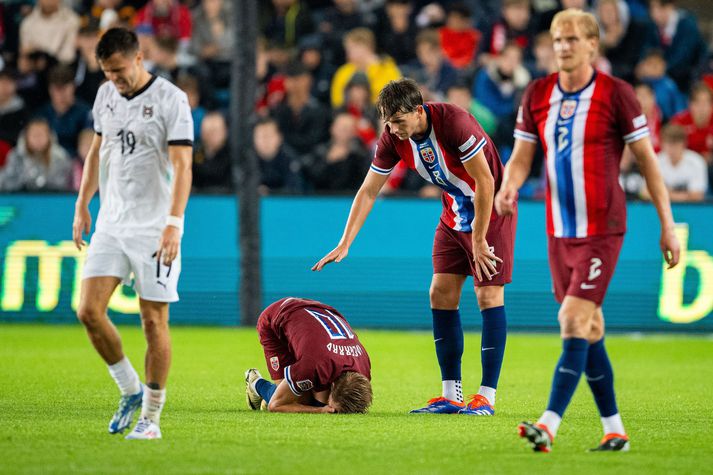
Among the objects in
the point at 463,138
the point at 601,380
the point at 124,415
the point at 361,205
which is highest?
the point at 463,138

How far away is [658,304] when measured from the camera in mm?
15180

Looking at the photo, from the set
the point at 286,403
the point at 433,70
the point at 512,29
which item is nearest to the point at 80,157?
the point at 433,70

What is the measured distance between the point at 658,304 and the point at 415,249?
2.99 meters

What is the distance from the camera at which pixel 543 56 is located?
56.3ft

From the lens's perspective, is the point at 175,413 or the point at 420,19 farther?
the point at 420,19

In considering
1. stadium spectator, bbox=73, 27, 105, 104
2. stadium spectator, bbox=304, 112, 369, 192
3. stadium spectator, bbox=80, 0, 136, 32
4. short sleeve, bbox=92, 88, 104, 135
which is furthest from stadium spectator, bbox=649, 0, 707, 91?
short sleeve, bbox=92, 88, 104, 135

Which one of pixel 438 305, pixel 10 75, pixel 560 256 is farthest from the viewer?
pixel 10 75

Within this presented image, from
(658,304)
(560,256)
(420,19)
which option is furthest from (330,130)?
(560,256)

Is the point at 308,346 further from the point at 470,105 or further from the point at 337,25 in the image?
the point at 337,25

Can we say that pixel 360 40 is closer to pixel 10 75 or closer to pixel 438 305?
pixel 10 75

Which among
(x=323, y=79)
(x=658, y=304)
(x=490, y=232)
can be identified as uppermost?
(x=323, y=79)

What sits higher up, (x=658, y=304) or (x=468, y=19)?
(x=468, y=19)

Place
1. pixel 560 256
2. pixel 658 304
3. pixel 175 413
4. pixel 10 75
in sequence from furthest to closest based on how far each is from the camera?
pixel 10 75, pixel 658 304, pixel 175 413, pixel 560 256

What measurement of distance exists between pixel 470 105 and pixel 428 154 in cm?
830
